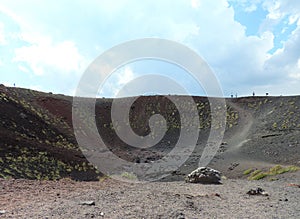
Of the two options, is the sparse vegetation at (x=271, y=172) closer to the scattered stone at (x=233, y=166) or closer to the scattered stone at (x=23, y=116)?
the scattered stone at (x=233, y=166)

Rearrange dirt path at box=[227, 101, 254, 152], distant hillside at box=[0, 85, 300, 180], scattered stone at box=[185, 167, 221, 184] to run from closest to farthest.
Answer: scattered stone at box=[185, 167, 221, 184]
distant hillside at box=[0, 85, 300, 180]
dirt path at box=[227, 101, 254, 152]

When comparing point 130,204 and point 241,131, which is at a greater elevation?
point 241,131

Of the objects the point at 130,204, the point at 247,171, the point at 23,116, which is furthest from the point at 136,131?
the point at 130,204

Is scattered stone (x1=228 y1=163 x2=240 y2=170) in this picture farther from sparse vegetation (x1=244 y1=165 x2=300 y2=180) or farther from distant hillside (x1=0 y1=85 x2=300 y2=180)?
sparse vegetation (x1=244 y1=165 x2=300 y2=180)

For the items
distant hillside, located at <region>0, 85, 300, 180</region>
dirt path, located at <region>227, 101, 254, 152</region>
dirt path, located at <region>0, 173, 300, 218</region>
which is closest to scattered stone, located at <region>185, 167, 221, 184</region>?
dirt path, located at <region>0, 173, 300, 218</region>

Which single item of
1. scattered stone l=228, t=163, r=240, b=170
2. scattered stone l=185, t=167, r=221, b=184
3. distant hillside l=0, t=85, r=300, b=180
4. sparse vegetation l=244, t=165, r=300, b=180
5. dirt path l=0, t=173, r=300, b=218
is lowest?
dirt path l=0, t=173, r=300, b=218

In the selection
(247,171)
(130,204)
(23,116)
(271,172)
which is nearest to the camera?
(130,204)

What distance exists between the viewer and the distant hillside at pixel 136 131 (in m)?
19.4

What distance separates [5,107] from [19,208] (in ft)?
82.7

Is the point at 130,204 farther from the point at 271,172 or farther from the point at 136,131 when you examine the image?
the point at 136,131

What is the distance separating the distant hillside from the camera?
19.4m

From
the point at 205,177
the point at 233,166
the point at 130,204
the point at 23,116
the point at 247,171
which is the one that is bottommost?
the point at 130,204

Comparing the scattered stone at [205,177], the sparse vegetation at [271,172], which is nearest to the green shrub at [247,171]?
the sparse vegetation at [271,172]

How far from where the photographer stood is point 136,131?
44938 millimetres
